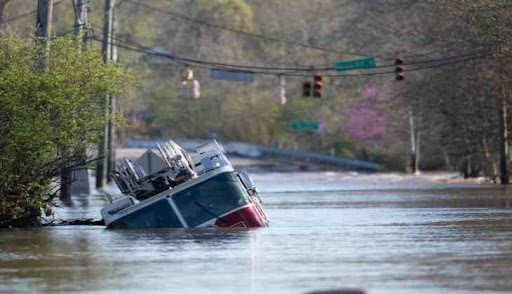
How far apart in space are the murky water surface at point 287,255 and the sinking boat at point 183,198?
0.44 meters

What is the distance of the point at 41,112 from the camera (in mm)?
35531

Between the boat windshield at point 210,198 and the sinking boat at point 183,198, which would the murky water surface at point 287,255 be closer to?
the sinking boat at point 183,198

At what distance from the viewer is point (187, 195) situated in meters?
34.2

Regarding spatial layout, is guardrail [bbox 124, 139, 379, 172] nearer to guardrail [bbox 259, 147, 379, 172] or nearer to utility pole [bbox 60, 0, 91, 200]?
guardrail [bbox 259, 147, 379, 172]

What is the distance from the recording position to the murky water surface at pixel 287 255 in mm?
22922

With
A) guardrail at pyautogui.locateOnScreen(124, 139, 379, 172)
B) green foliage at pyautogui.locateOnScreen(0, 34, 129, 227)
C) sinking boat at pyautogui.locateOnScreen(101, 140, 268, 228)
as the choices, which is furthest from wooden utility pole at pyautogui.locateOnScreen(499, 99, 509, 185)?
guardrail at pyautogui.locateOnScreen(124, 139, 379, 172)

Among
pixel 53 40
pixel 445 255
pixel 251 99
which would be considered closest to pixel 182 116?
pixel 251 99

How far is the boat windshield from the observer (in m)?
34.2

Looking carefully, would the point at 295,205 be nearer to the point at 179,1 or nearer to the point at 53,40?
the point at 53,40

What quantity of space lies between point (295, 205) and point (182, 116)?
7683 cm

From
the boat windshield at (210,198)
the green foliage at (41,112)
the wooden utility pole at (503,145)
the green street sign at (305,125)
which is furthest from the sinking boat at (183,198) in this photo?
the green street sign at (305,125)

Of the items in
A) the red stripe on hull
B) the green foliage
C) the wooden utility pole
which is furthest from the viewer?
the wooden utility pole

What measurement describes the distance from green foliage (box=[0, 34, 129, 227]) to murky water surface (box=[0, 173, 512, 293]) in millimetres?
1024

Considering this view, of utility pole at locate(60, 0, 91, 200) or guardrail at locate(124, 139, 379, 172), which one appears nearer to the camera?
utility pole at locate(60, 0, 91, 200)
